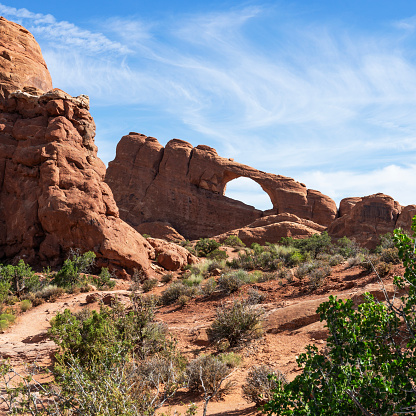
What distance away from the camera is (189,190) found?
38.1m

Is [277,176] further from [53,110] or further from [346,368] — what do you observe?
[346,368]

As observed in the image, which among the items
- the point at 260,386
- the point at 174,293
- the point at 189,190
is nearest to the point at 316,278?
the point at 174,293

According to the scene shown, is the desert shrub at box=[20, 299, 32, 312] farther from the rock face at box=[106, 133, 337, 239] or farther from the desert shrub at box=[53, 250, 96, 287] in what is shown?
the rock face at box=[106, 133, 337, 239]

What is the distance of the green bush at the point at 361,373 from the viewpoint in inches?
100

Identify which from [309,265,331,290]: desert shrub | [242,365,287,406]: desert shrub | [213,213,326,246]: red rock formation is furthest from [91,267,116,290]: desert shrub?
[213,213,326,246]: red rock formation

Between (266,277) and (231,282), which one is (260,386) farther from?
(266,277)

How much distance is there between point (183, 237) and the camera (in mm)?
35062

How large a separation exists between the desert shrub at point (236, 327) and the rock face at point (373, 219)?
79.7ft

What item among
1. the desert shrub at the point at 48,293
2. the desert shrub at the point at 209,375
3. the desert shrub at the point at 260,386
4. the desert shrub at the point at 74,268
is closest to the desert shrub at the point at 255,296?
the desert shrub at the point at 209,375

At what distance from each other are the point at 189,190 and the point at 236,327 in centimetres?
3140

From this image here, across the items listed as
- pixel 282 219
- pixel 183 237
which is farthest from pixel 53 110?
pixel 282 219

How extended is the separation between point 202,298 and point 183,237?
24316 mm

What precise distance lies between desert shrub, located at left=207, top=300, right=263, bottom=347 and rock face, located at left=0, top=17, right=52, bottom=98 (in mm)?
18980

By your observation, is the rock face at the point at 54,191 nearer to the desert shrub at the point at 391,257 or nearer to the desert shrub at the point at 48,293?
the desert shrub at the point at 48,293
